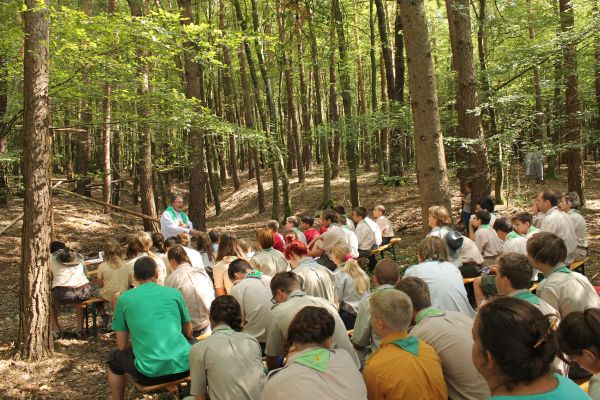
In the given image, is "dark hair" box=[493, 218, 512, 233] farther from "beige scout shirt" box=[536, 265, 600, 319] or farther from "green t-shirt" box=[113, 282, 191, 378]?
"green t-shirt" box=[113, 282, 191, 378]

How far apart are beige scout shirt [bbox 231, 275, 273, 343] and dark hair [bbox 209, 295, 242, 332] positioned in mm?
1209

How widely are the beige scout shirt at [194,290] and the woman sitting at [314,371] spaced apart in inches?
108

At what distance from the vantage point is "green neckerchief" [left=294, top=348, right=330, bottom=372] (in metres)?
2.58

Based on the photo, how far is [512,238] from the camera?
6.25 metres

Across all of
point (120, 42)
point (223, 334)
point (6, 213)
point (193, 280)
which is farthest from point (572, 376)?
point (6, 213)

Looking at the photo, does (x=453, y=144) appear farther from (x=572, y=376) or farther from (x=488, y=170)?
(x=572, y=376)

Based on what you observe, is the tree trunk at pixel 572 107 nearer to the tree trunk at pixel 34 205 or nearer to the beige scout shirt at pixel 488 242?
the beige scout shirt at pixel 488 242

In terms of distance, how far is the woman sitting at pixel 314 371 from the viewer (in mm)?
2492

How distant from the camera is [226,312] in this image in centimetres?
356

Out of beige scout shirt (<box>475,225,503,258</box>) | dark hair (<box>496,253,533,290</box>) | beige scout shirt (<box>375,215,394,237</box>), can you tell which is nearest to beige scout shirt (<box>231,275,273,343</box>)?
dark hair (<box>496,253,533,290</box>)

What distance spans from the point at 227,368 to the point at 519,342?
7.18 feet

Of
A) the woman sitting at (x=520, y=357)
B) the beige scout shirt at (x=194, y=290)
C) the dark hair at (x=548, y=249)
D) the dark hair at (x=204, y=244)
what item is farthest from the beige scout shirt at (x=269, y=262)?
the woman sitting at (x=520, y=357)

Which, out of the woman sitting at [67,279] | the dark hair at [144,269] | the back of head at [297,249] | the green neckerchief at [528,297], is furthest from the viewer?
the woman sitting at [67,279]

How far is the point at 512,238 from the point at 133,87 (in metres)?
7.38
